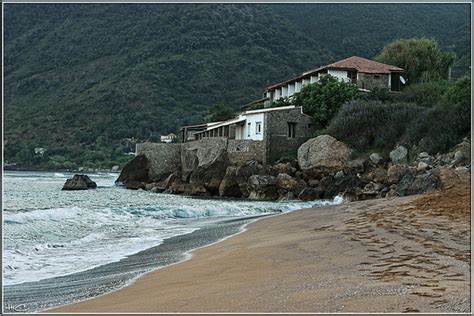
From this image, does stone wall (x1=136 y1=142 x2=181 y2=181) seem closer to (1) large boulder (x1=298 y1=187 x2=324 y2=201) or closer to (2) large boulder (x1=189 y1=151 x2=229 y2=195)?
(2) large boulder (x1=189 y1=151 x2=229 y2=195)

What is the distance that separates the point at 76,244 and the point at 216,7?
87.6 metres

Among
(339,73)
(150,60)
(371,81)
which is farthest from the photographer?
(150,60)

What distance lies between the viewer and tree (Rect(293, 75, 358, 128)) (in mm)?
36500

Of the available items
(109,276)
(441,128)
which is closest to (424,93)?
(441,128)

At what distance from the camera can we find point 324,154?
30.4m

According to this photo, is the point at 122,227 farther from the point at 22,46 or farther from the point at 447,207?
the point at 22,46

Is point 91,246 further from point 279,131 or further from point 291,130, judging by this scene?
point 291,130

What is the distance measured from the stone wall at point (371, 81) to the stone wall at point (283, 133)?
7.93 metres

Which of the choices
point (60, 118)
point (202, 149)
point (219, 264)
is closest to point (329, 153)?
point (202, 149)

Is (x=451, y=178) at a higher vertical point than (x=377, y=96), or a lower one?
lower

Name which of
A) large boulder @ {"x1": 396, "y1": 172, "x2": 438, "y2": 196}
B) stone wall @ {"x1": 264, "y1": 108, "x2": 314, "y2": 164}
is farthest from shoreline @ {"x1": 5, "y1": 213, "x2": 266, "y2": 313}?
stone wall @ {"x1": 264, "y1": 108, "x2": 314, "y2": 164}

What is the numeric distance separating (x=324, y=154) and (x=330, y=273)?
79.9 feet

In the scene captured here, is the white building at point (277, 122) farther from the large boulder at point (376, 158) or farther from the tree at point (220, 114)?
the tree at point (220, 114)

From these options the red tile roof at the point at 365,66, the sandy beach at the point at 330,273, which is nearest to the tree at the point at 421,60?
the red tile roof at the point at 365,66
